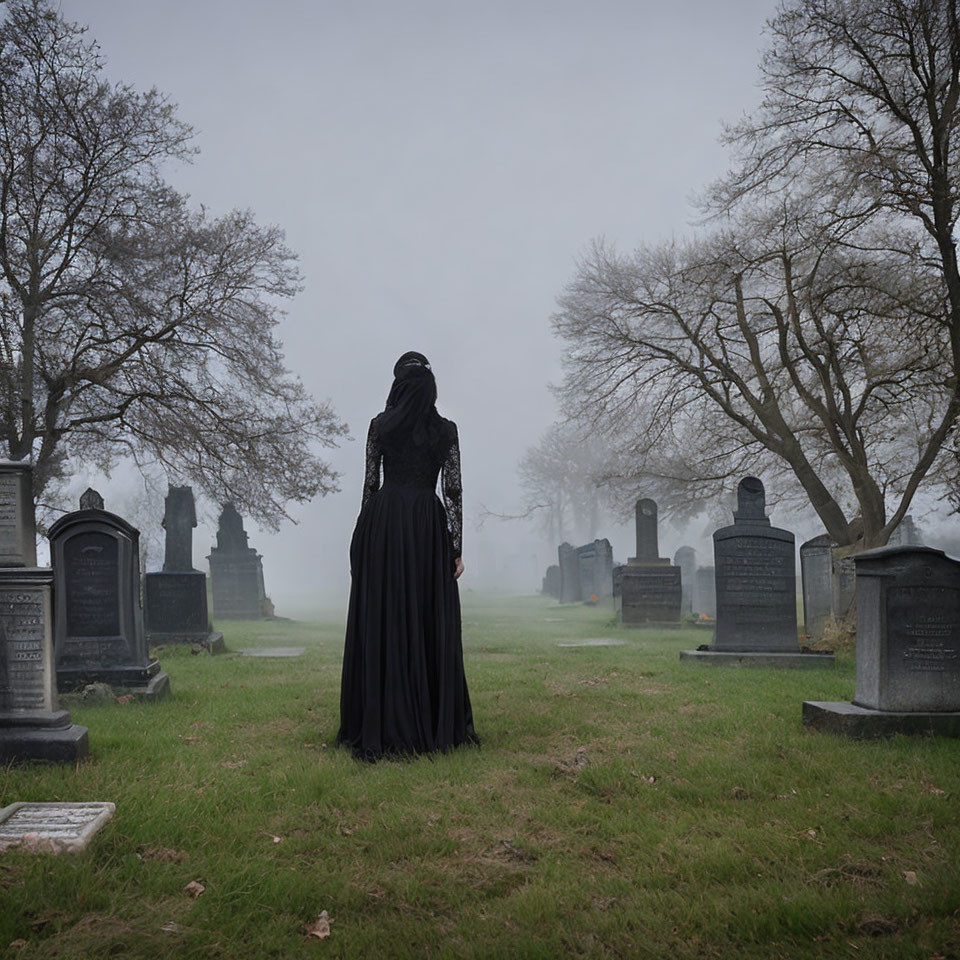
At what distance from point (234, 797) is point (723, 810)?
8.17ft

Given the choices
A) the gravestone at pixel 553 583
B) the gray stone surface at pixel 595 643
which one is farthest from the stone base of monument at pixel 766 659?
the gravestone at pixel 553 583

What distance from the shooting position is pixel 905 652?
5.54 m

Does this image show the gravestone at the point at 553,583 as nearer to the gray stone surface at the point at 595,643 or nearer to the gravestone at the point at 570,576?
the gravestone at the point at 570,576

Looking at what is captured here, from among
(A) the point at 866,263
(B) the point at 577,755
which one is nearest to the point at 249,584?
(A) the point at 866,263

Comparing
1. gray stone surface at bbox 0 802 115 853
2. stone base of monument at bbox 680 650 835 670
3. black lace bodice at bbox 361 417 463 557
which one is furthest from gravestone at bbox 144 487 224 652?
gray stone surface at bbox 0 802 115 853

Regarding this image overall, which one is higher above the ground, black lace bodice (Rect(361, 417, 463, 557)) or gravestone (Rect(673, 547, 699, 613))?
black lace bodice (Rect(361, 417, 463, 557))

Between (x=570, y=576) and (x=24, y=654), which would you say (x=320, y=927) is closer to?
(x=24, y=654)

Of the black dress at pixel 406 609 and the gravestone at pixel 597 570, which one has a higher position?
the black dress at pixel 406 609

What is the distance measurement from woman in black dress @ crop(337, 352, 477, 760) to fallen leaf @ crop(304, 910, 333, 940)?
6.99 ft

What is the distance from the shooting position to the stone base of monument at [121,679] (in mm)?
7711

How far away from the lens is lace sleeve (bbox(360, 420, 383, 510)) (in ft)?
17.6

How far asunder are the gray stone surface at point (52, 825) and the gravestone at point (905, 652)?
4575mm

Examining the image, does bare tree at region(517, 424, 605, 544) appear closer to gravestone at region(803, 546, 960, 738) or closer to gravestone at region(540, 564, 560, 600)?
gravestone at region(540, 564, 560, 600)

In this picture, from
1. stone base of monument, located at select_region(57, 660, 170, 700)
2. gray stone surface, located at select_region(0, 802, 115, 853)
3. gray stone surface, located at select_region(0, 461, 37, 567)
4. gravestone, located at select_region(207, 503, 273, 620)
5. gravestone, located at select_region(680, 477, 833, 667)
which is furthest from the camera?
gravestone, located at select_region(207, 503, 273, 620)
